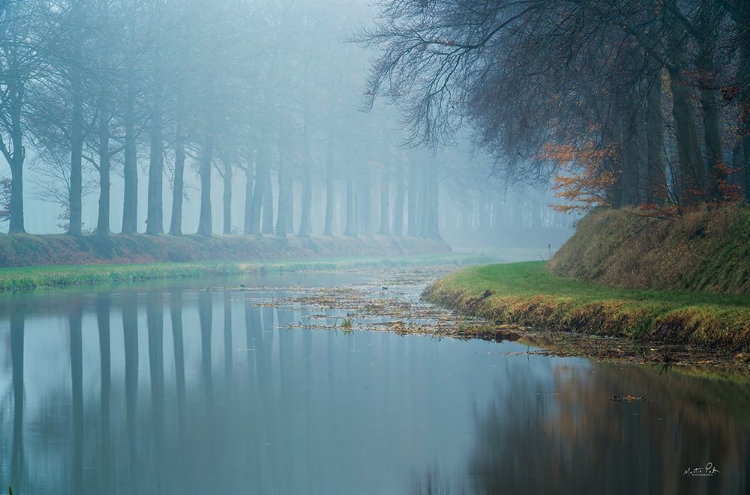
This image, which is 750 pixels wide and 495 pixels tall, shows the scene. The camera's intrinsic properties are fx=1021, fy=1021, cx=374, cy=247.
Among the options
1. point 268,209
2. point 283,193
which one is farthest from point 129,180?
point 283,193

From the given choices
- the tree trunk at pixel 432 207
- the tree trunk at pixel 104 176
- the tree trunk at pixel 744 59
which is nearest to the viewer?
the tree trunk at pixel 744 59

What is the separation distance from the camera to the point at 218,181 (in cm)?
13175

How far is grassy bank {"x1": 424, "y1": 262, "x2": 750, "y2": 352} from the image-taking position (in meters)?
15.8

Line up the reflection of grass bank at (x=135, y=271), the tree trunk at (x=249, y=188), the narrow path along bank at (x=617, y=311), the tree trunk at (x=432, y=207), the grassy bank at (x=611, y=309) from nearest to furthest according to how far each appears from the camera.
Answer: the narrow path along bank at (x=617, y=311) < the grassy bank at (x=611, y=309) < the reflection of grass bank at (x=135, y=271) < the tree trunk at (x=249, y=188) < the tree trunk at (x=432, y=207)

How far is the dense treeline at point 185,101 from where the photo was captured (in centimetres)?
4075

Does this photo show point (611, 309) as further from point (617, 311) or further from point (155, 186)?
point (155, 186)

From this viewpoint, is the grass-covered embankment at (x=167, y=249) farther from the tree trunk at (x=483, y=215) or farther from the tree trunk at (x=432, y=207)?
the tree trunk at (x=483, y=215)

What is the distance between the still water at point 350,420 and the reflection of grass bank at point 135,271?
17404 mm

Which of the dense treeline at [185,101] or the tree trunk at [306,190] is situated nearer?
the dense treeline at [185,101]

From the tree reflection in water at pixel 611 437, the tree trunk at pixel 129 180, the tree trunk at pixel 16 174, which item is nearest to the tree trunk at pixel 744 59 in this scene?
the tree reflection in water at pixel 611 437

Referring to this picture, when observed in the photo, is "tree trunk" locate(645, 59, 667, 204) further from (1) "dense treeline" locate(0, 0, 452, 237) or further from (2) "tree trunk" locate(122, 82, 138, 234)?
(2) "tree trunk" locate(122, 82, 138, 234)

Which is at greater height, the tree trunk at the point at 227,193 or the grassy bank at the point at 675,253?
the tree trunk at the point at 227,193

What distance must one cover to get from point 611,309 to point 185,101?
127 feet

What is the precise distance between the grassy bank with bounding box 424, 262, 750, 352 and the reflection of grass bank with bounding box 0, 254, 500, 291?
15048 mm
